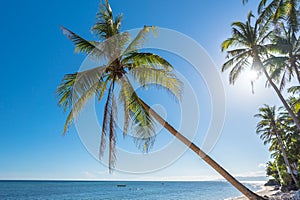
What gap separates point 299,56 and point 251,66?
2.33 m

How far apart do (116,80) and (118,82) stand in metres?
0.15

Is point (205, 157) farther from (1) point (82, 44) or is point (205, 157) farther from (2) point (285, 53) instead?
(2) point (285, 53)

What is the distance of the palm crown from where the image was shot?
599 centimetres

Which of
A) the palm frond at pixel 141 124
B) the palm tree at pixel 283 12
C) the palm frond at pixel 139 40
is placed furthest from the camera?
the palm tree at pixel 283 12

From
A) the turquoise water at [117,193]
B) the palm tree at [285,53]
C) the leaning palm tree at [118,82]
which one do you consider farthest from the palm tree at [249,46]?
the turquoise water at [117,193]

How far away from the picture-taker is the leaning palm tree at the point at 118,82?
5.94 meters

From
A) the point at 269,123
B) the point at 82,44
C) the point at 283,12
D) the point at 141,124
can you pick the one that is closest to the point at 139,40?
the point at 82,44

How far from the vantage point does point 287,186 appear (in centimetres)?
2231

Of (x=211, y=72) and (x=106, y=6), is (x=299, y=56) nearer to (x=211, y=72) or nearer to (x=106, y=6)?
(x=211, y=72)

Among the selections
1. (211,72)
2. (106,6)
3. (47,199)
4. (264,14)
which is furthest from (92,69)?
(47,199)

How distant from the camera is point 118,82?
21.2ft

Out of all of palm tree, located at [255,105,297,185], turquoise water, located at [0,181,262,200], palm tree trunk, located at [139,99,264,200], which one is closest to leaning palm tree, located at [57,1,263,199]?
palm tree trunk, located at [139,99,264,200]

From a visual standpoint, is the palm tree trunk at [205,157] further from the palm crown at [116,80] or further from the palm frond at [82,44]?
the palm frond at [82,44]

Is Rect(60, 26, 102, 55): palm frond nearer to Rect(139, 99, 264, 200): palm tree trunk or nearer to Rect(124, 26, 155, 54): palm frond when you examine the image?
Rect(124, 26, 155, 54): palm frond
